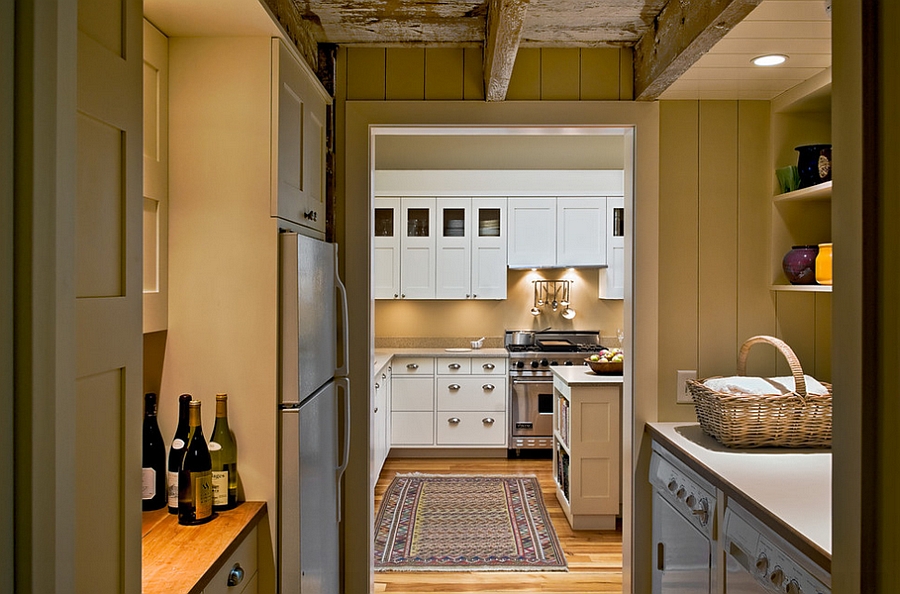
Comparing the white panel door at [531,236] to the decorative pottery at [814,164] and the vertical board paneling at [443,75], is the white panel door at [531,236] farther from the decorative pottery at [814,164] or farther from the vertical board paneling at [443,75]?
the decorative pottery at [814,164]

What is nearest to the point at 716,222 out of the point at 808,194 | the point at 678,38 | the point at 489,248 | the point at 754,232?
the point at 754,232

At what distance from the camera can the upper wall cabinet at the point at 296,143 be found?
1.90 meters

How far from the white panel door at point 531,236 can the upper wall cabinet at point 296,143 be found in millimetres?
3512

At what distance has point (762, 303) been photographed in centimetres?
259

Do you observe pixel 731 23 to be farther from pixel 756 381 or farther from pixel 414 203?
pixel 414 203

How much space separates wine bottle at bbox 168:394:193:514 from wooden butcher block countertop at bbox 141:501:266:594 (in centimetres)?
5

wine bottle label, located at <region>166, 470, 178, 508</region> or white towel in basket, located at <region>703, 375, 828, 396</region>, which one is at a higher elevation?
white towel in basket, located at <region>703, 375, 828, 396</region>

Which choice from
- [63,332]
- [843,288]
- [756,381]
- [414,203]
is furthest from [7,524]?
[414,203]

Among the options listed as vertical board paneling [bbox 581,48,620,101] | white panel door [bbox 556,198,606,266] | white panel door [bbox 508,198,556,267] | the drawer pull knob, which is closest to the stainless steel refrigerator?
the drawer pull knob

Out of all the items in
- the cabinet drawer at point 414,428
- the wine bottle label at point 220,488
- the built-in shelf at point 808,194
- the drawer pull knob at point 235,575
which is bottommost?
the cabinet drawer at point 414,428

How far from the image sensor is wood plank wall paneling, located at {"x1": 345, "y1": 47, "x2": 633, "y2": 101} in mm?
2555

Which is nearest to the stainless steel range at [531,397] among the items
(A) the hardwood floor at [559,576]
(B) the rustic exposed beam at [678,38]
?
(A) the hardwood floor at [559,576]

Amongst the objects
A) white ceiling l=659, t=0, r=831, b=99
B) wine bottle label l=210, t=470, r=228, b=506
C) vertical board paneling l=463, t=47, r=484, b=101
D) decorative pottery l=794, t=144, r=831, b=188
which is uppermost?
vertical board paneling l=463, t=47, r=484, b=101

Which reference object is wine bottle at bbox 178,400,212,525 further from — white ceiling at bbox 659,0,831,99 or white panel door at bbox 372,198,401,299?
white panel door at bbox 372,198,401,299
